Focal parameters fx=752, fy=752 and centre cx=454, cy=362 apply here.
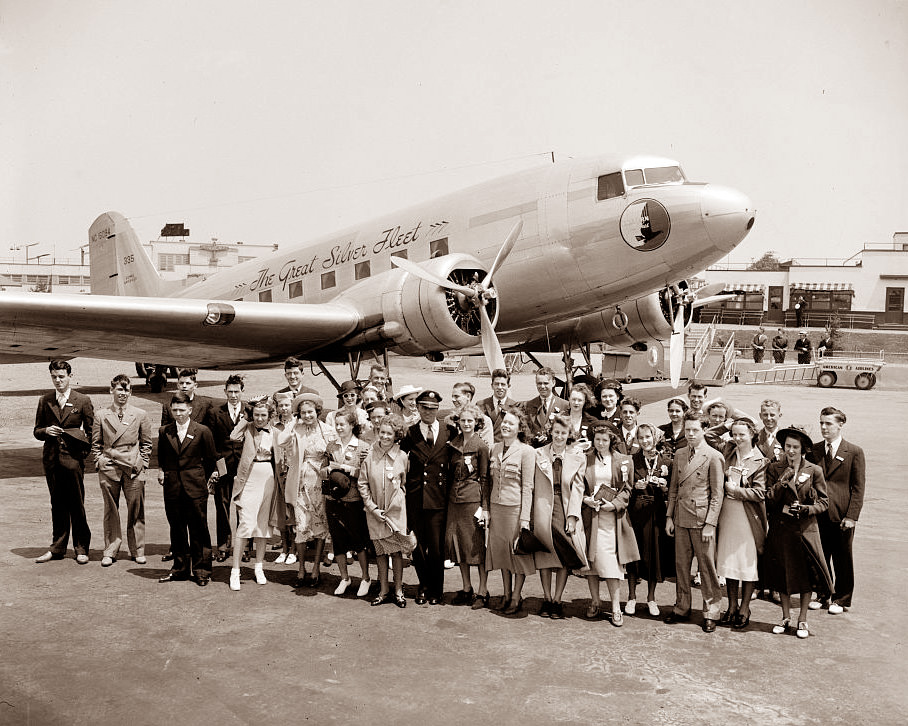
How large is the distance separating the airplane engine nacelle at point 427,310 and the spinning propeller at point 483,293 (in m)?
0.12

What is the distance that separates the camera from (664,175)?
40.5 feet

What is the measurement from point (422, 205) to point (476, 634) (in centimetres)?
1064

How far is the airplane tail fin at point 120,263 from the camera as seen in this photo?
22109 mm

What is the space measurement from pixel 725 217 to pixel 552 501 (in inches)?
280

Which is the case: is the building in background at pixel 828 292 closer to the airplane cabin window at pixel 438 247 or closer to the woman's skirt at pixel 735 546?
the airplane cabin window at pixel 438 247

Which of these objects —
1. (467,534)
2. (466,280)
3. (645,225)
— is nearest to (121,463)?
(467,534)

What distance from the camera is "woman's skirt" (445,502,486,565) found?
6402 millimetres

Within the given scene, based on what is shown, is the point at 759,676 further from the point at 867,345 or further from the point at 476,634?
the point at 867,345

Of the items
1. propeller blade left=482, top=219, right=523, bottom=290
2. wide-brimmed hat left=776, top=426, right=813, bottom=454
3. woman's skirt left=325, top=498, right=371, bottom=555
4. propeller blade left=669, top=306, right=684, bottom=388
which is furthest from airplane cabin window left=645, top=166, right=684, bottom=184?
woman's skirt left=325, top=498, right=371, bottom=555

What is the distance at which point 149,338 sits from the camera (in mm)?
13383

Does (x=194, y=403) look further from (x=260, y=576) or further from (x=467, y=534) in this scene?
(x=467, y=534)

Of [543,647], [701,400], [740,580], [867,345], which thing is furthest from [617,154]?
[867,345]

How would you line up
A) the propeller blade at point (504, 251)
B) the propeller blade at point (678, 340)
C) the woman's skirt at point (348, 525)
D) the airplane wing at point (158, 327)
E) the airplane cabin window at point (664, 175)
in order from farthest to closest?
the propeller blade at point (678, 340)
the propeller blade at point (504, 251)
the airplane cabin window at point (664, 175)
the airplane wing at point (158, 327)
the woman's skirt at point (348, 525)

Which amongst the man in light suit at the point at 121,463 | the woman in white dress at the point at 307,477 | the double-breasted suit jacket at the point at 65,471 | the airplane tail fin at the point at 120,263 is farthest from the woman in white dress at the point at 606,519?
the airplane tail fin at the point at 120,263
